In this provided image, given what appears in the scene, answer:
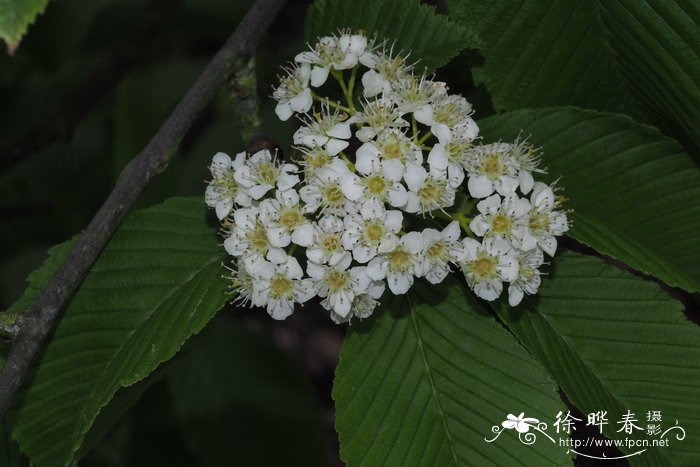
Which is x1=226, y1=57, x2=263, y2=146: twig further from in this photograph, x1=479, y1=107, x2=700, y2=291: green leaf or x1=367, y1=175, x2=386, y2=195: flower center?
x1=479, y1=107, x2=700, y2=291: green leaf

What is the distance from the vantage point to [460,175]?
189cm

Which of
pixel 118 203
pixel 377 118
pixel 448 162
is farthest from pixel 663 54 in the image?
pixel 118 203

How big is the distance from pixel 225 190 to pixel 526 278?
2.53 feet

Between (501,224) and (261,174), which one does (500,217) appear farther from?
(261,174)

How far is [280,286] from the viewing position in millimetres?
1965

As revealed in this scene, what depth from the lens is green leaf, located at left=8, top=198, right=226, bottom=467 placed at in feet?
6.54

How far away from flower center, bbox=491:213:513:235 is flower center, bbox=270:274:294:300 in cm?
50

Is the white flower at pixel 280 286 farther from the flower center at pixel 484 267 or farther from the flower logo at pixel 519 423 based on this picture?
the flower logo at pixel 519 423

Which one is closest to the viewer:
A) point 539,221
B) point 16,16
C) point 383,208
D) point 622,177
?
point 16,16

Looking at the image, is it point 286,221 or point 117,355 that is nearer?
point 286,221

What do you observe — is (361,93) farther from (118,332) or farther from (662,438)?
(662,438)

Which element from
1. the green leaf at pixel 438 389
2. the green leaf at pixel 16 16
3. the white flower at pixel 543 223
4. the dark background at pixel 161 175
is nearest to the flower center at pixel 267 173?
the green leaf at pixel 438 389

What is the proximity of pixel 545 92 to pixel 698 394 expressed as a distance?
2.93 ft

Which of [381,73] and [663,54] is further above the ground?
[663,54]
